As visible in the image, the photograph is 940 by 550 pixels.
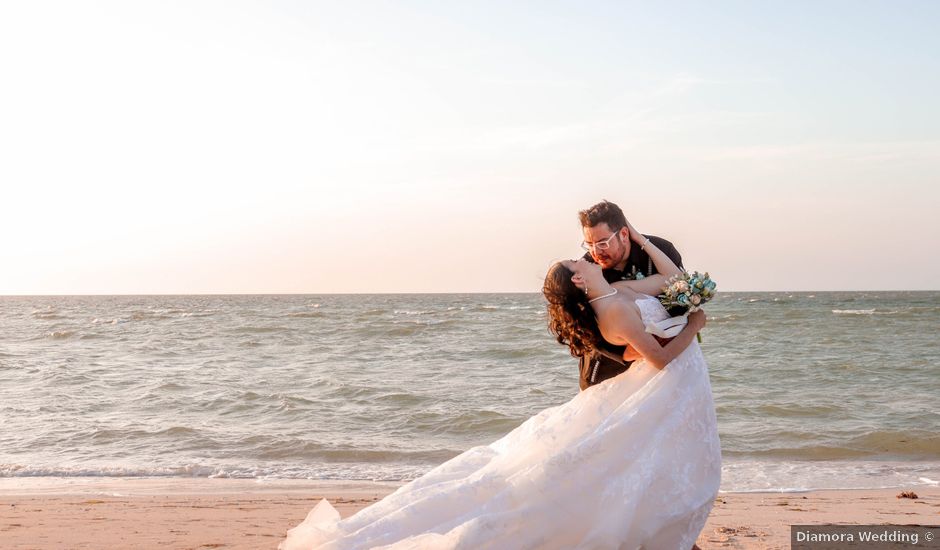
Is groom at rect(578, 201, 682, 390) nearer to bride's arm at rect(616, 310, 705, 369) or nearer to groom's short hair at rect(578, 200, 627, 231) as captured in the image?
groom's short hair at rect(578, 200, 627, 231)

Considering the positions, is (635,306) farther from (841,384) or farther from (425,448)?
(841,384)

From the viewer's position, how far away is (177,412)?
12.9 metres

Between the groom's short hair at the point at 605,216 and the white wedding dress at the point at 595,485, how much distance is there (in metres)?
0.42

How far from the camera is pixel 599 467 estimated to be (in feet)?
13.8

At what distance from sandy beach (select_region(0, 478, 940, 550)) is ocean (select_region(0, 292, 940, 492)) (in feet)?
1.98

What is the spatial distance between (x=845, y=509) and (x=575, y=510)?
3.95 m

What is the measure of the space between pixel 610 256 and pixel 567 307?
1.25ft

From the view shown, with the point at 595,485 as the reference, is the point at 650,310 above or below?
above

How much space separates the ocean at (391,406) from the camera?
958 cm

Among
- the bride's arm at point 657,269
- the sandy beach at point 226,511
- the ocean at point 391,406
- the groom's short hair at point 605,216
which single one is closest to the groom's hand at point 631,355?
the bride's arm at point 657,269

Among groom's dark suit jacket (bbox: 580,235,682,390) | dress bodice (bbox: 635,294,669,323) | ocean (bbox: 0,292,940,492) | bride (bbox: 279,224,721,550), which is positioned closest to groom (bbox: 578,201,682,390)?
groom's dark suit jacket (bbox: 580,235,682,390)

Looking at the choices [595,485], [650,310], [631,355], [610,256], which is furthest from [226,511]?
[650,310]

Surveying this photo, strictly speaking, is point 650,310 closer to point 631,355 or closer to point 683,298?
point 683,298

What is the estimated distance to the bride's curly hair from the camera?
4273 mm
